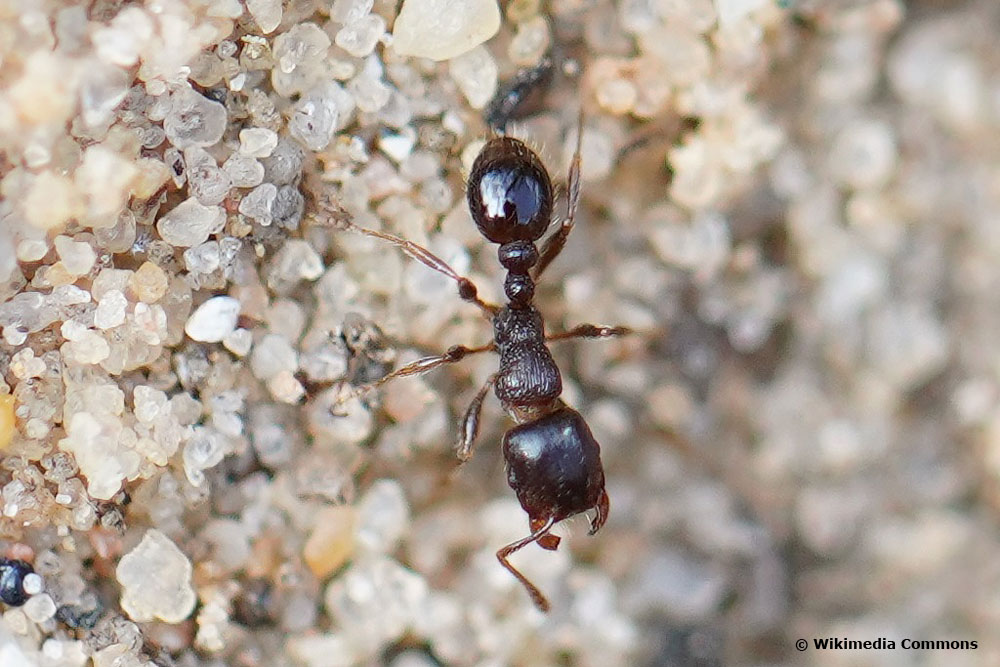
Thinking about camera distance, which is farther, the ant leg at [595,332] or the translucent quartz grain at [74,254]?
the ant leg at [595,332]

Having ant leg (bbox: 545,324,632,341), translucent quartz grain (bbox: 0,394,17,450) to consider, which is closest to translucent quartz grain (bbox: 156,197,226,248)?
translucent quartz grain (bbox: 0,394,17,450)

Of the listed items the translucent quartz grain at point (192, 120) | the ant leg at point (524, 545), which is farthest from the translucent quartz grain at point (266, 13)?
the ant leg at point (524, 545)

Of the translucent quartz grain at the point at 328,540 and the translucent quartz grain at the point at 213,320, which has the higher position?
the translucent quartz grain at the point at 213,320

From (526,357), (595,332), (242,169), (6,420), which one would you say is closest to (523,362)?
(526,357)

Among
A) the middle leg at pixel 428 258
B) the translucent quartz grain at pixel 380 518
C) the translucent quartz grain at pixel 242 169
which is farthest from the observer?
the translucent quartz grain at pixel 380 518

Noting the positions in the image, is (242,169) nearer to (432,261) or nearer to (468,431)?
(432,261)

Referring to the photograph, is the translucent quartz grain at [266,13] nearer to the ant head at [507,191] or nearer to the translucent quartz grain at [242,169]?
the translucent quartz grain at [242,169]

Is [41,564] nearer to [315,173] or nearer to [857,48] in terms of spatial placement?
[315,173]
